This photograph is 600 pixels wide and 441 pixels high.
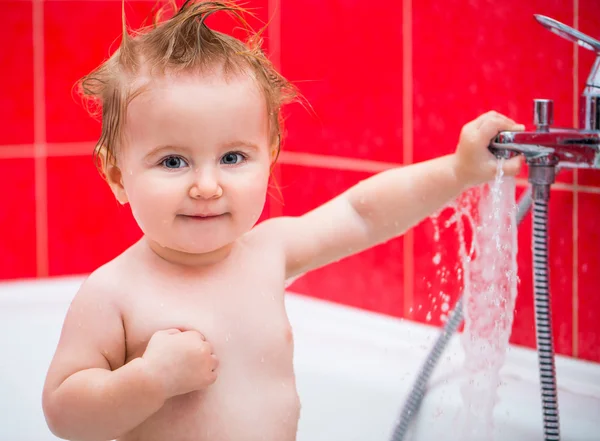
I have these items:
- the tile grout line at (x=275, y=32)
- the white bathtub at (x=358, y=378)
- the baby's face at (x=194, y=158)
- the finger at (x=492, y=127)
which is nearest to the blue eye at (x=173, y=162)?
the baby's face at (x=194, y=158)

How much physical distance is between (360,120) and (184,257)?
683 millimetres

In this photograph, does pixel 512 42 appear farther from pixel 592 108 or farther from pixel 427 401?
pixel 427 401

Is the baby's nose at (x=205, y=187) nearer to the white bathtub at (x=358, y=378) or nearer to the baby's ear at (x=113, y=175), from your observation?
the baby's ear at (x=113, y=175)

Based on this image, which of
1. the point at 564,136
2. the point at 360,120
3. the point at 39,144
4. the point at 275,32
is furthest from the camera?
the point at 39,144

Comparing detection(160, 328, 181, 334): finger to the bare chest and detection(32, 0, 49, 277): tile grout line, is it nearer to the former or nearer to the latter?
the bare chest

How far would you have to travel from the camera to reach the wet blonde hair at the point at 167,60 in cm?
98

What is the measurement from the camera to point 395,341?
154 cm

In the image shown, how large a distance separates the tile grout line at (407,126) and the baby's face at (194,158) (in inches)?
23.8

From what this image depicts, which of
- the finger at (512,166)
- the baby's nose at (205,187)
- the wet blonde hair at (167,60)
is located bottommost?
the baby's nose at (205,187)

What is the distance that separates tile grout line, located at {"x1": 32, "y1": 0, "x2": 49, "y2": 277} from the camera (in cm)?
188

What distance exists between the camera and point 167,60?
0.98 meters

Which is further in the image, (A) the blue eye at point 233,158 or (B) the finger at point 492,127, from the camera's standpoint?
(B) the finger at point 492,127

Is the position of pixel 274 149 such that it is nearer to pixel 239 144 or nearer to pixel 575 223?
pixel 239 144

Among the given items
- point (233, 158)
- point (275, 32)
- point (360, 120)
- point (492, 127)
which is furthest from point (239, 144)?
point (275, 32)
